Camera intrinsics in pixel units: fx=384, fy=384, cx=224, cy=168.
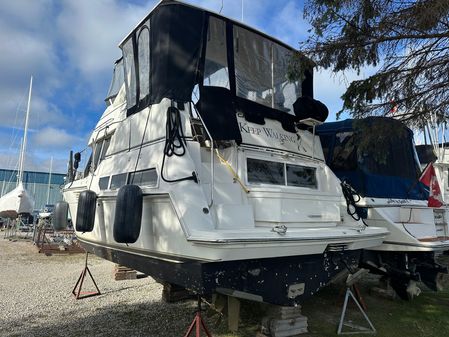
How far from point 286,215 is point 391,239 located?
2.62m

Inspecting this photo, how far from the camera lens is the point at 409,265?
6336 mm

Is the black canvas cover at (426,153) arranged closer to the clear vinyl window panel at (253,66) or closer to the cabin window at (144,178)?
the clear vinyl window panel at (253,66)

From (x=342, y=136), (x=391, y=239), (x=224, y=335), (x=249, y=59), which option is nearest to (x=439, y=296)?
(x=391, y=239)

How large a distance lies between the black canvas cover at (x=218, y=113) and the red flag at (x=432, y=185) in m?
3.91

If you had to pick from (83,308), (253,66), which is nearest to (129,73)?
(253,66)

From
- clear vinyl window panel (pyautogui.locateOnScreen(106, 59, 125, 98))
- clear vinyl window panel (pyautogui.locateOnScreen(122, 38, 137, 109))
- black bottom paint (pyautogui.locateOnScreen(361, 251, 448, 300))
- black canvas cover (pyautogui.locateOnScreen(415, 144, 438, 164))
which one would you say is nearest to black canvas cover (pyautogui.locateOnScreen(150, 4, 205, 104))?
clear vinyl window panel (pyautogui.locateOnScreen(122, 38, 137, 109))

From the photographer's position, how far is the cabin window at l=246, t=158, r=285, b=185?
4.53 meters

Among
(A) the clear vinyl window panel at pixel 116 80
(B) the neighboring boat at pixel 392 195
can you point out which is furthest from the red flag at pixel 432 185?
(A) the clear vinyl window panel at pixel 116 80

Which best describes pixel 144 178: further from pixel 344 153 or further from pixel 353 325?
pixel 344 153

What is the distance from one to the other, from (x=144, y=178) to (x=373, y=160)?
166 inches

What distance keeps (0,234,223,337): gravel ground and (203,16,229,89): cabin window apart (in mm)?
3334

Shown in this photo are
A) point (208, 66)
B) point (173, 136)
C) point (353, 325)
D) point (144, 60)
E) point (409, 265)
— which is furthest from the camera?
point (409, 265)

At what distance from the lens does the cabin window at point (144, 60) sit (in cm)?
494

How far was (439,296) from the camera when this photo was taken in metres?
7.41
